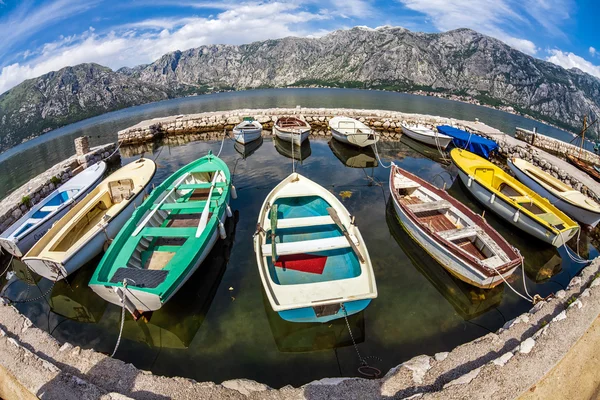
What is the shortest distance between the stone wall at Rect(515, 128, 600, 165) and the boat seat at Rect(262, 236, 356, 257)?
20.4 meters

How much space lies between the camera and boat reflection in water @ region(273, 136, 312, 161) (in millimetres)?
21391

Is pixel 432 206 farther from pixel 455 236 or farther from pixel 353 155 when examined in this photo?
pixel 353 155

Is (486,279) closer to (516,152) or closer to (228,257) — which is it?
(228,257)

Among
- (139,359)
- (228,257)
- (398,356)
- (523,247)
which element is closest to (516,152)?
(523,247)

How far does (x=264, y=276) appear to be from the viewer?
6898 mm

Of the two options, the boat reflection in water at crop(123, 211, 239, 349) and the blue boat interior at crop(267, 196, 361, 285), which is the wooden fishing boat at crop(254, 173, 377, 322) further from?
the boat reflection in water at crop(123, 211, 239, 349)

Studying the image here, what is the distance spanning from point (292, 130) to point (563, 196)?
17.7 metres

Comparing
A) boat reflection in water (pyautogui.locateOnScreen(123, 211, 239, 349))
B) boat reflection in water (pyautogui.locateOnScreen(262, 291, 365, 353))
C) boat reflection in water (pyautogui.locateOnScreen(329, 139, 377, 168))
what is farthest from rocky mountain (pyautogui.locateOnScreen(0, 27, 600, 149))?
boat reflection in water (pyautogui.locateOnScreen(123, 211, 239, 349))

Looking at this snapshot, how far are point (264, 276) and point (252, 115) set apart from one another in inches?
1134

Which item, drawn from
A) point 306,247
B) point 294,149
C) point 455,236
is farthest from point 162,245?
point 294,149

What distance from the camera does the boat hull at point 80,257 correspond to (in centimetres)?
786

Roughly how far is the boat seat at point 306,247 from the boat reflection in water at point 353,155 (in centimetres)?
1187

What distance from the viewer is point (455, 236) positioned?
907 centimetres

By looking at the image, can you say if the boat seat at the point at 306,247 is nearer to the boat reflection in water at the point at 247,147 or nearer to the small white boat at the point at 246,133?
the boat reflection in water at the point at 247,147
